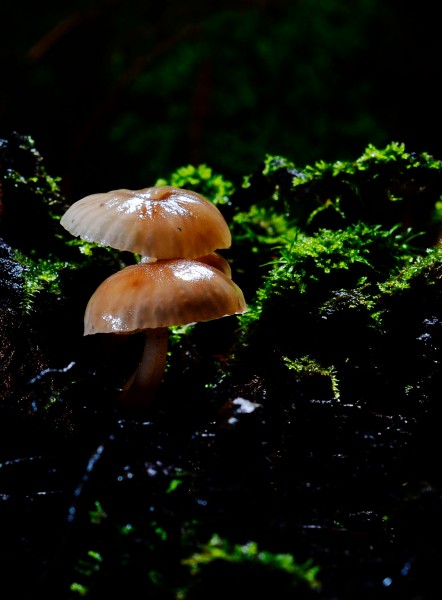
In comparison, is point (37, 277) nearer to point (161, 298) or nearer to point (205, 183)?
point (161, 298)

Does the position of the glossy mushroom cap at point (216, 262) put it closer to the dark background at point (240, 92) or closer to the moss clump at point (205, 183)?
the moss clump at point (205, 183)

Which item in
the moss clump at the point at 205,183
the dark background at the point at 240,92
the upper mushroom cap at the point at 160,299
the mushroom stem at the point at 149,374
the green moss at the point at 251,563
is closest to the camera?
the green moss at the point at 251,563

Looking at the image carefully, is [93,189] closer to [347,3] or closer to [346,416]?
[347,3]

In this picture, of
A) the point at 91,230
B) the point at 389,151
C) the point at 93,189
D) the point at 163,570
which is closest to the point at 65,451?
the point at 163,570

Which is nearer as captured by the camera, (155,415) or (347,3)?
(155,415)

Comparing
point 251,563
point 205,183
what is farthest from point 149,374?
point 205,183

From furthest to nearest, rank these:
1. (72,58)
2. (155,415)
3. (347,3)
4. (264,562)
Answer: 1. (72,58)
2. (347,3)
3. (155,415)
4. (264,562)

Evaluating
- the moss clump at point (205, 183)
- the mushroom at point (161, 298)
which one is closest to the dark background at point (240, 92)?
the moss clump at point (205, 183)

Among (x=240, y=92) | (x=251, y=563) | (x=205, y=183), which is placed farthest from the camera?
(x=240, y=92)
